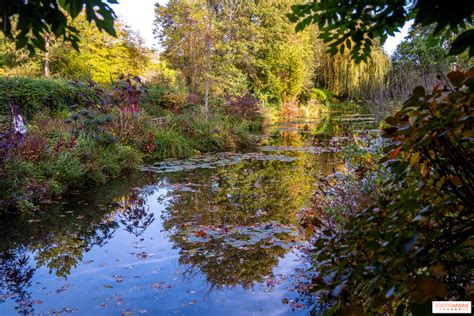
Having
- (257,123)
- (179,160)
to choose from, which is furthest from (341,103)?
(179,160)

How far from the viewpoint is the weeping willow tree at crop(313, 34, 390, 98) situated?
29703mm

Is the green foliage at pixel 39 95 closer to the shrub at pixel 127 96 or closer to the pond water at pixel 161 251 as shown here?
the shrub at pixel 127 96

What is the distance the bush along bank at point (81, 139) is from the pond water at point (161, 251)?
544 millimetres

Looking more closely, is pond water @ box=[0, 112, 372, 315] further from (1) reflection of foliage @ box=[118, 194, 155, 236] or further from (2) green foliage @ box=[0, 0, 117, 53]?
(2) green foliage @ box=[0, 0, 117, 53]

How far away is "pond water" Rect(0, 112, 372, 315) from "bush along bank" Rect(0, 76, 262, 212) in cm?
54

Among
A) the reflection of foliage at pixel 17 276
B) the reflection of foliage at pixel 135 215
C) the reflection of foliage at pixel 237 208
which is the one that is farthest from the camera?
the reflection of foliage at pixel 135 215

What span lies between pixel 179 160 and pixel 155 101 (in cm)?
643

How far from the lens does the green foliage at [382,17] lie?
1171mm

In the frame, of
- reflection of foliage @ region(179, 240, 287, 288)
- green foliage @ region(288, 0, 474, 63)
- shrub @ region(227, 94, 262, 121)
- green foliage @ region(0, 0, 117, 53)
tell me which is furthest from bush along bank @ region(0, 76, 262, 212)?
green foliage @ region(288, 0, 474, 63)

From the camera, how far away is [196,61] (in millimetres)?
20344

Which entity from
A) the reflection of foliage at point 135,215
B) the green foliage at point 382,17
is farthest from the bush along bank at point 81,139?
the green foliage at point 382,17

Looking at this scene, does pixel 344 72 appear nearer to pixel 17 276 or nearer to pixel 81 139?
pixel 81 139

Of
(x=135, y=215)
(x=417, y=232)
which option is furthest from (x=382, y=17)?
(x=135, y=215)

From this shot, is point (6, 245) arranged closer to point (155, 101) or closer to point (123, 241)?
point (123, 241)
